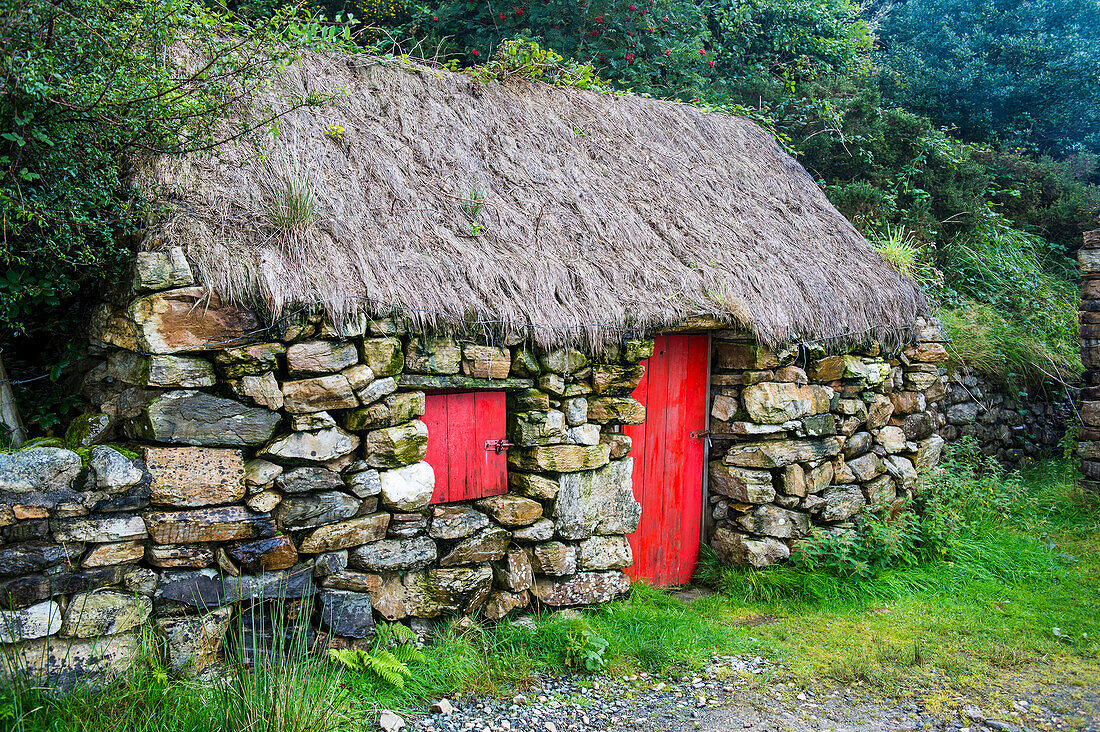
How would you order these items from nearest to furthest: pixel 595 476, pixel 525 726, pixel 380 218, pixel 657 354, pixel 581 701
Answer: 1. pixel 525 726
2. pixel 581 701
3. pixel 380 218
4. pixel 595 476
5. pixel 657 354

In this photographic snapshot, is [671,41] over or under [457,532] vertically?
over

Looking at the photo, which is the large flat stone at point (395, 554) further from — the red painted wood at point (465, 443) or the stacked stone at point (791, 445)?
the stacked stone at point (791, 445)

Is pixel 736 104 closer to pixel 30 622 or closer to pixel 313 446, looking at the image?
pixel 313 446

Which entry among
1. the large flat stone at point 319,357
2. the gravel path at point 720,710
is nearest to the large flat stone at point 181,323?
the large flat stone at point 319,357

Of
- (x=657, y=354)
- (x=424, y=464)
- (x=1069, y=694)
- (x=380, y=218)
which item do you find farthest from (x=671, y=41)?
(x=1069, y=694)

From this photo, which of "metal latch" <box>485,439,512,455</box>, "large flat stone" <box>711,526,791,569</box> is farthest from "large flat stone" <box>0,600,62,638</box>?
"large flat stone" <box>711,526,791,569</box>

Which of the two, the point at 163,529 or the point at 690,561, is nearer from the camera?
the point at 163,529

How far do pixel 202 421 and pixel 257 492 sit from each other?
0.46 meters

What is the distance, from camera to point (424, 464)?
13.6 feet

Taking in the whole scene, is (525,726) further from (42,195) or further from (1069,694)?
(42,195)

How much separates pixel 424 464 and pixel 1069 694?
13.0ft

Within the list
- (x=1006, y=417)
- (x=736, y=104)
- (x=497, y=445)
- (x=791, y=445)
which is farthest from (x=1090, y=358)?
(x=497, y=445)

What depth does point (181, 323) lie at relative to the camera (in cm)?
344

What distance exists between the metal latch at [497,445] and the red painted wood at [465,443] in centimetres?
2
